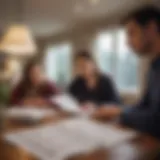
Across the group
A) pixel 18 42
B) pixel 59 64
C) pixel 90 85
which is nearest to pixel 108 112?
pixel 90 85

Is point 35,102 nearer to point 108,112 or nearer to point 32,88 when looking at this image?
point 32,88

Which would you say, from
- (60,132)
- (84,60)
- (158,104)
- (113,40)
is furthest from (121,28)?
(60,132)

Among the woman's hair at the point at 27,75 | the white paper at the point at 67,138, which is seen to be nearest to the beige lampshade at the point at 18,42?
the woman's hair at the point at 27,75

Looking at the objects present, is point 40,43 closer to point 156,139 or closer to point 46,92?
point 46,92

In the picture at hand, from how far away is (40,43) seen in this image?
2.91 feet

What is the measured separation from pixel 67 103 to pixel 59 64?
0.14 m

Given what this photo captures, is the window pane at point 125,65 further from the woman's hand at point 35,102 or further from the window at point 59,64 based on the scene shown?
the woman's hand at point 35,102

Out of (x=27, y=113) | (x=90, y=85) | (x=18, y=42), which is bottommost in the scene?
(x=27, y=113)

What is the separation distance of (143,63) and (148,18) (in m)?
0.14

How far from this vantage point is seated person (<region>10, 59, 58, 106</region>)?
0.90 metres

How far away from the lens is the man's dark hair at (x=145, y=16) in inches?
Result: 32.4

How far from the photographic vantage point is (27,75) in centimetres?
91

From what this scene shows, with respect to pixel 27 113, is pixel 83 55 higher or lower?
higher

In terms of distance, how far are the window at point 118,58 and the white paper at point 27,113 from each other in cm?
25
